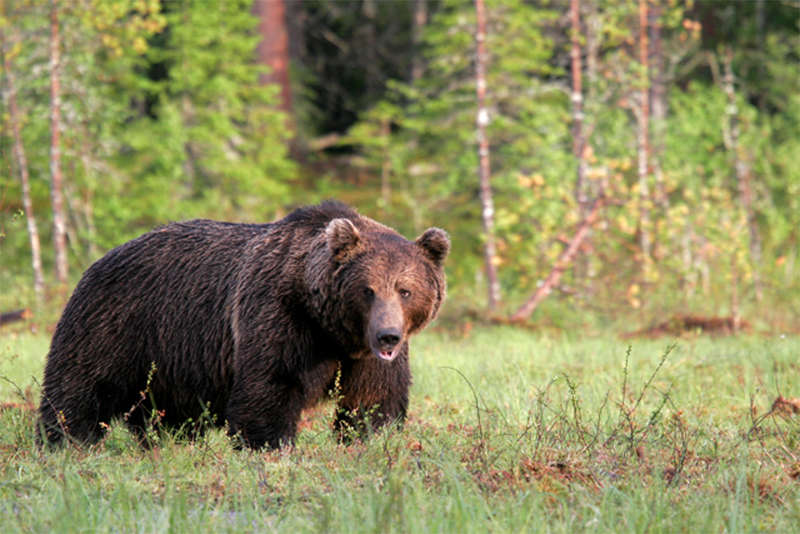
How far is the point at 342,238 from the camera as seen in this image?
18.7 feet

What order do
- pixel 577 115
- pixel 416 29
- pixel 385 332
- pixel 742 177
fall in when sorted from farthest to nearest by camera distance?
1. pixel 416 29
2. pixel 742 177
3. pixel 577 115
4. pixel 385 332

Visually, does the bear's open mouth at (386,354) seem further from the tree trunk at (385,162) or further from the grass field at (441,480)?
the tree trunk at (385,162)

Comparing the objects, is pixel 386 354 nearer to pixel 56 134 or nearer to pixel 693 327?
pixel 693 327

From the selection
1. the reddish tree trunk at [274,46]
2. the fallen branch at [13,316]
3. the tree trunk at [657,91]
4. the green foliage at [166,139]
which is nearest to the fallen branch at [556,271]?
the tree trunk at [657,91]

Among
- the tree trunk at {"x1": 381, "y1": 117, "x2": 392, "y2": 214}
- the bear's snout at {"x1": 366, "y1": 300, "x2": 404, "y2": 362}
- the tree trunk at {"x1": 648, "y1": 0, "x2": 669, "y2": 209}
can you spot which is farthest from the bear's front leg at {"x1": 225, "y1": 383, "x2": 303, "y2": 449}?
the tree trunk at {"x1": 381, "y1": 117, "x2": 392, "y2": 214}

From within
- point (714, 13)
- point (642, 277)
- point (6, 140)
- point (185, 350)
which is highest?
point (714, 13)

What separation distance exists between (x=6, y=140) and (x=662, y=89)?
14.4m

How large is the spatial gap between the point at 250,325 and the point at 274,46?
18.7 metres

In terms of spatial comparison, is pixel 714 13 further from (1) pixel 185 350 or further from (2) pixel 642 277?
(1) pixel 185 350

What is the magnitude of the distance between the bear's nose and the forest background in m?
7.53

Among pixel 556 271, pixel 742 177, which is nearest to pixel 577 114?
pixel 742 177

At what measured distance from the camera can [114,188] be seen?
62.4 feet

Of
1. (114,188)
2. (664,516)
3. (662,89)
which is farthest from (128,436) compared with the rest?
(662,89)

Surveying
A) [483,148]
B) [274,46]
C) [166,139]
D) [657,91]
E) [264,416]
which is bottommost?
[264,416]
